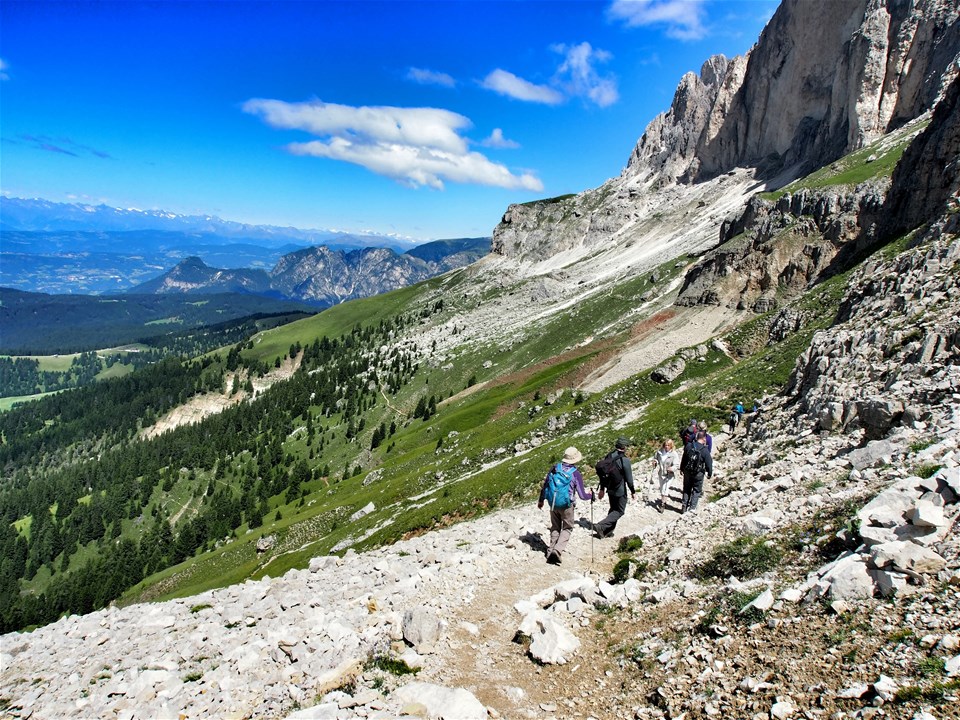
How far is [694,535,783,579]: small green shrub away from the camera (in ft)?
38.4

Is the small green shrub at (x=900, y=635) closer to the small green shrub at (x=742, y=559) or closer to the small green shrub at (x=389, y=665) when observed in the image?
the small green shrub at (x=742, y=559)

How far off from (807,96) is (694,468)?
172 metres

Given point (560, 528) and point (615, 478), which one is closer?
point (560, 528)

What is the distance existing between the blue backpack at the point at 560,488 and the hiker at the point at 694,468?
5.55 metres

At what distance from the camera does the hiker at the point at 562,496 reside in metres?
16.9

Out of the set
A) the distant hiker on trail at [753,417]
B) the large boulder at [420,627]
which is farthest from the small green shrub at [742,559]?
the distant hiker on trail at [753,417]

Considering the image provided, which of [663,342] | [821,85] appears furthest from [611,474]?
[821,85]

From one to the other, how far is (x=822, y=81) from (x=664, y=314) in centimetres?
10864

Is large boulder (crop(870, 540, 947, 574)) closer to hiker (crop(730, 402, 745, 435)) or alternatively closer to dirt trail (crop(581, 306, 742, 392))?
hiker (crop(730, 402, 745, 435))

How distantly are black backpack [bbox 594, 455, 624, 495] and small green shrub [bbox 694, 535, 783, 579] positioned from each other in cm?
534

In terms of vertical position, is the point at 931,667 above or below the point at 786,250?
below

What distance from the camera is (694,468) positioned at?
19.6m

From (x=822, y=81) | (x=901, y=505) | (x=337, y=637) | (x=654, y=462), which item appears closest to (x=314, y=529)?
(x=654, y=462)

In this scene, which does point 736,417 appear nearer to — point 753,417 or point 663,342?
point 753,417
